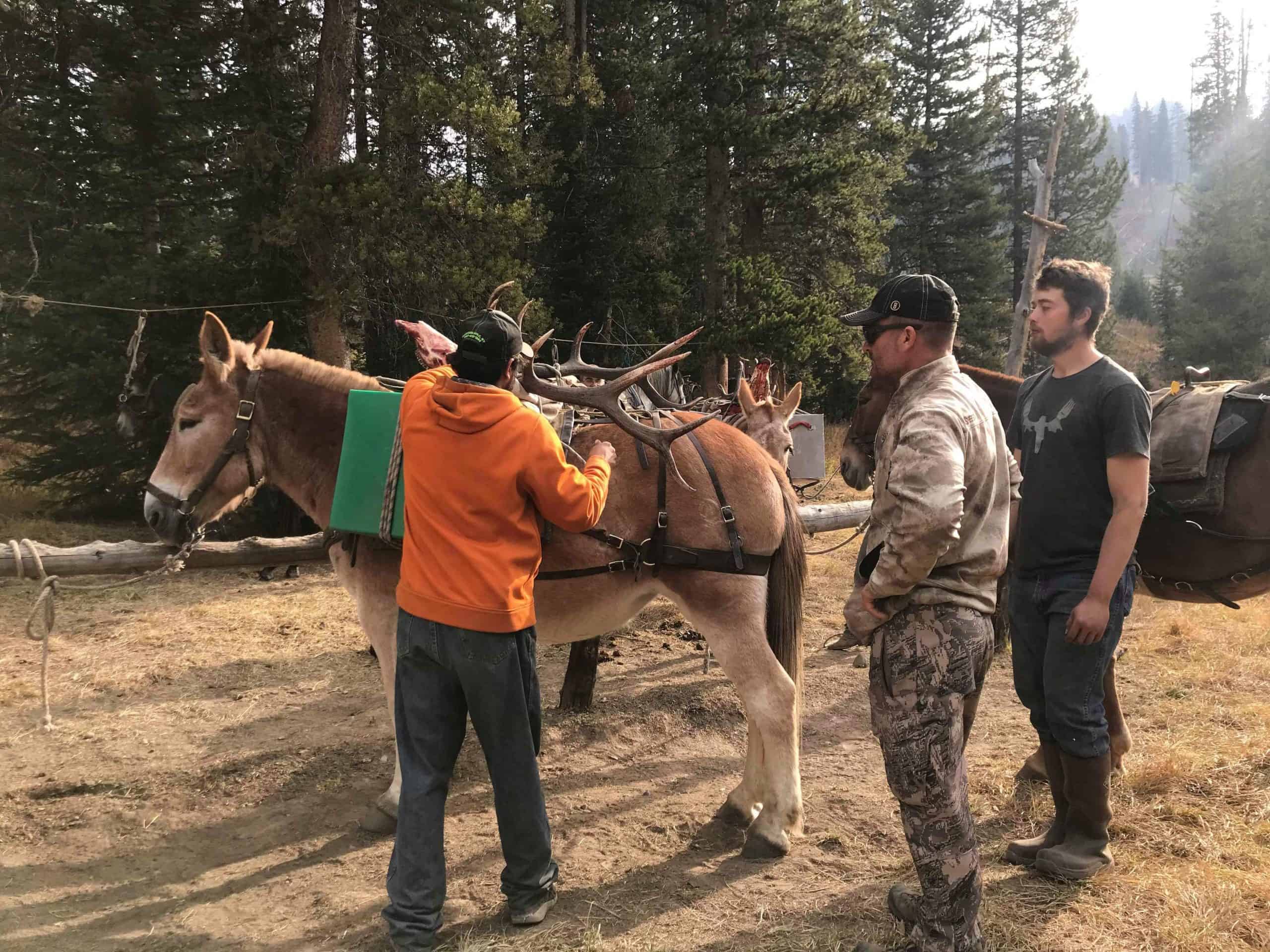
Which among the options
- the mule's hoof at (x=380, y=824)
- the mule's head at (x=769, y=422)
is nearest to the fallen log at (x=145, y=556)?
the mule's hoof at (x=380, y=824)

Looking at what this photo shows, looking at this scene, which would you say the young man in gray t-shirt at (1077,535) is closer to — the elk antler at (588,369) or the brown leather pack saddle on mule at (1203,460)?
the brown leather pack saddle on mule at (1203,460)

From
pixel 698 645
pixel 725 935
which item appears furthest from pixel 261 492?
pixel 725 935

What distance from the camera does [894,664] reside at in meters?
2.66

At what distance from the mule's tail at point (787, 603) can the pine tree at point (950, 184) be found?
2598 cm

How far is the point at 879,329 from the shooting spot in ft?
8.86

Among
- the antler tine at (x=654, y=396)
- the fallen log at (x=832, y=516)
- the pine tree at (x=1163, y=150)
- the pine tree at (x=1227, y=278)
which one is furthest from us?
the pine tree at (x=1163, y=150)

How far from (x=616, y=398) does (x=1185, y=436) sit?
3.20 metres

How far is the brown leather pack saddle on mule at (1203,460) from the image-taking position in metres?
4.27

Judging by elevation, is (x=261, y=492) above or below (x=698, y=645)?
above

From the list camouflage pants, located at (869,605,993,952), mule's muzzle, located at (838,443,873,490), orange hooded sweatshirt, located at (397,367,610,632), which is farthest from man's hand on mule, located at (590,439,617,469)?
mule's muzzle, located at (838,443,873,490)

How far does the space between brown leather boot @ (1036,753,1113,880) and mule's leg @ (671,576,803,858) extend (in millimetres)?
1139

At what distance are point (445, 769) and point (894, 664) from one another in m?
1.76

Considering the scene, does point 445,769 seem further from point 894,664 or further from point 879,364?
point 879,364

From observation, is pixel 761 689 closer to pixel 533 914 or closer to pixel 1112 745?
pixel 533 914
